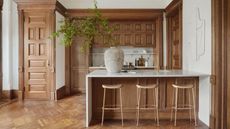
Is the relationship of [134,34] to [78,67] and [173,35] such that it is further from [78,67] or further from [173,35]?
[78,67]

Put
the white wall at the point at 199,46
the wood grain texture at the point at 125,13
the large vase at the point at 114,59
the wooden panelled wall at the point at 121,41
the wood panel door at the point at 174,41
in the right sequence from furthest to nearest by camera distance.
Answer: the wooden panelled wall at the point at 121,41
the wood grain texture at the point at 125,13
the wood panel door at the point at 174,41
the large vase at the point at 114,59
the white wall at the point at 199,46

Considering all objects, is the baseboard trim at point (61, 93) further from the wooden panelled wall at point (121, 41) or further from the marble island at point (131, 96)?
the marble island at point (131, 96)

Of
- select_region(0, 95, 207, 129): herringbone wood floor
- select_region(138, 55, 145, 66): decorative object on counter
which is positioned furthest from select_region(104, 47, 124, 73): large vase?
select_region(138, 55, 145, 66): decorative object on counter

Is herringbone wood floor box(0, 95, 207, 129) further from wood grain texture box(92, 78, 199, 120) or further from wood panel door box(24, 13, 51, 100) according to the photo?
wood panel door box(24, 13, 51, 100)

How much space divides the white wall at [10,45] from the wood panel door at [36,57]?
0.49 meters

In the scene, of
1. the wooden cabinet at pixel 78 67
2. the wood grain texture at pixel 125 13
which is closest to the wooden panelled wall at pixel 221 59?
the wood grain texture at pixel 125 13

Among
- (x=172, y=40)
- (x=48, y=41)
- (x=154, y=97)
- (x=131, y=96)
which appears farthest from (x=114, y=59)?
(x=172, y=40)

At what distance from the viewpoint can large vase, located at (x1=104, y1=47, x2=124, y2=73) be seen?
16.8ft

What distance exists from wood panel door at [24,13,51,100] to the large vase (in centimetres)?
310

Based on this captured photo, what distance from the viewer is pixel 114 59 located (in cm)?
511

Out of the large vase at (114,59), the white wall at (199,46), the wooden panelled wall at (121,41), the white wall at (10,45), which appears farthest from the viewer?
the wooden panelled wall at (121,41)

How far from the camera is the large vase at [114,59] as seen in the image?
201 inches

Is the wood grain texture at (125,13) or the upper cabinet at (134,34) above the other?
the wood grain texture at (125,13)

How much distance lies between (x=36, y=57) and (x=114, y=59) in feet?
11.3
